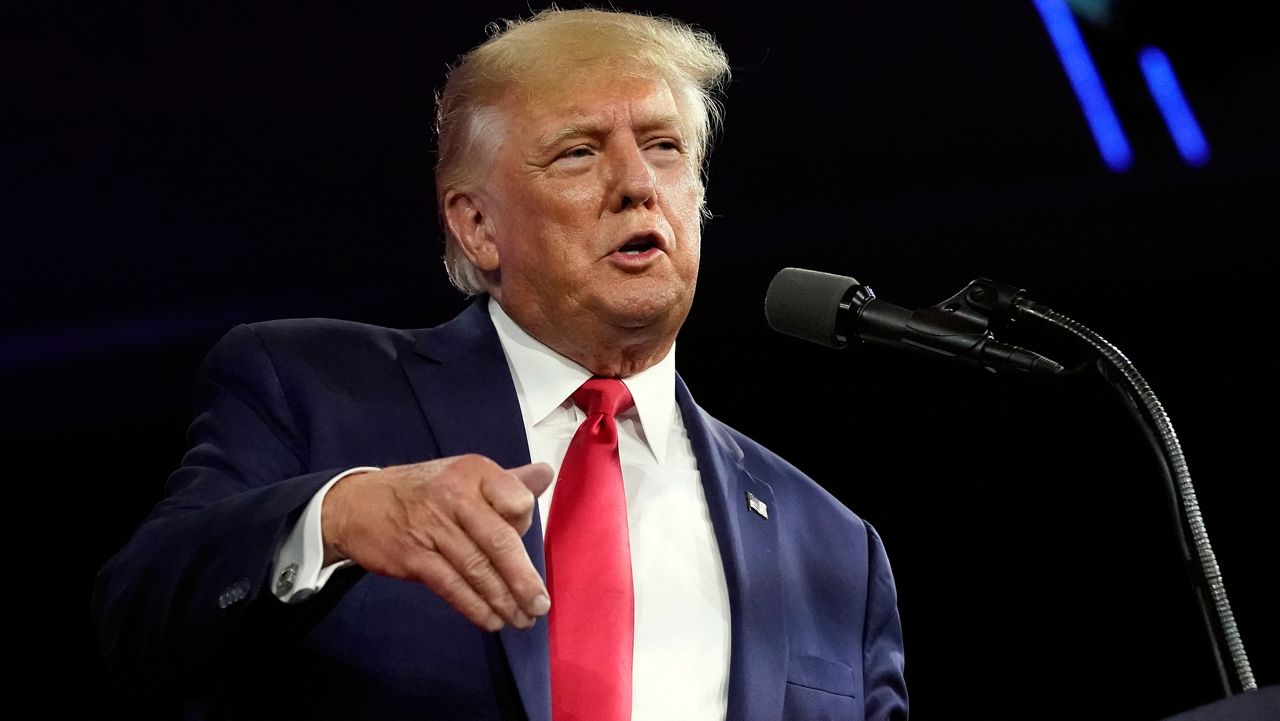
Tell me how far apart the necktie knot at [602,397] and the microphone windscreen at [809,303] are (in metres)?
0.38

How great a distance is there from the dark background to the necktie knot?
0.78m

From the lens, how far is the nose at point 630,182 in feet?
6.47

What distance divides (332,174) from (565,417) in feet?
2.98

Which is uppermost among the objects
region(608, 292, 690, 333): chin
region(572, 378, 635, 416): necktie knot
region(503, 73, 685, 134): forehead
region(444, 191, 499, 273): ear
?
region(503, 73, 685, 134): forehead

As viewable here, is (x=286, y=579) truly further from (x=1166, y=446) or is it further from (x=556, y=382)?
(x=1166, y=446)

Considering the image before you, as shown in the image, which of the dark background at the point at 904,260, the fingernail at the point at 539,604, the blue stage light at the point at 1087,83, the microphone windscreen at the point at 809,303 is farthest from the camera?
the blue stage light at the point at 1087,83

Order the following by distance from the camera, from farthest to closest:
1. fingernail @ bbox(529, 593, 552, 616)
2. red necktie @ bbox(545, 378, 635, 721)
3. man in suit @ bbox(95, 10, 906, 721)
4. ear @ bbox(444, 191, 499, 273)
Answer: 1. ear @ bbox(444, 191, 499, 273)
2. red necktie @ bbox(545, 378, 635, 721)
3. man in suit @ bbox(95, 10, 906, 721)
4. fingernail @ bbox(529, 593, 552, 616)

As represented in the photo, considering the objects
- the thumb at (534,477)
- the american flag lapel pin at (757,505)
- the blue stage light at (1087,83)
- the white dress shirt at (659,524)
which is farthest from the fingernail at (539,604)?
the blue stage light at (1087,83)

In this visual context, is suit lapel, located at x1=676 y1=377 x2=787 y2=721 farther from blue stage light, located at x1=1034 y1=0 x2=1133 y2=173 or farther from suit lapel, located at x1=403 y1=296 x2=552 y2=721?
blue stage light, located at x1=1034 y1=0 x2=1133 y2=173

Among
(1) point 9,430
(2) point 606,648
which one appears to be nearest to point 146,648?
(2) point 606,648

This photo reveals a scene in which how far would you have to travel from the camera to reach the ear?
2.12 meters

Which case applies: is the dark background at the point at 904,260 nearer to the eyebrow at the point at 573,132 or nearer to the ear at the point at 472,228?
the ear at the point at 472,228

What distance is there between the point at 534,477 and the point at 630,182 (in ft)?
2.64

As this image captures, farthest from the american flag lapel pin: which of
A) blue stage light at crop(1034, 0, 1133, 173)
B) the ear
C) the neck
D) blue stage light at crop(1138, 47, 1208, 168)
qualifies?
blue stage light at crop(1138, 47, 1208, 168)
